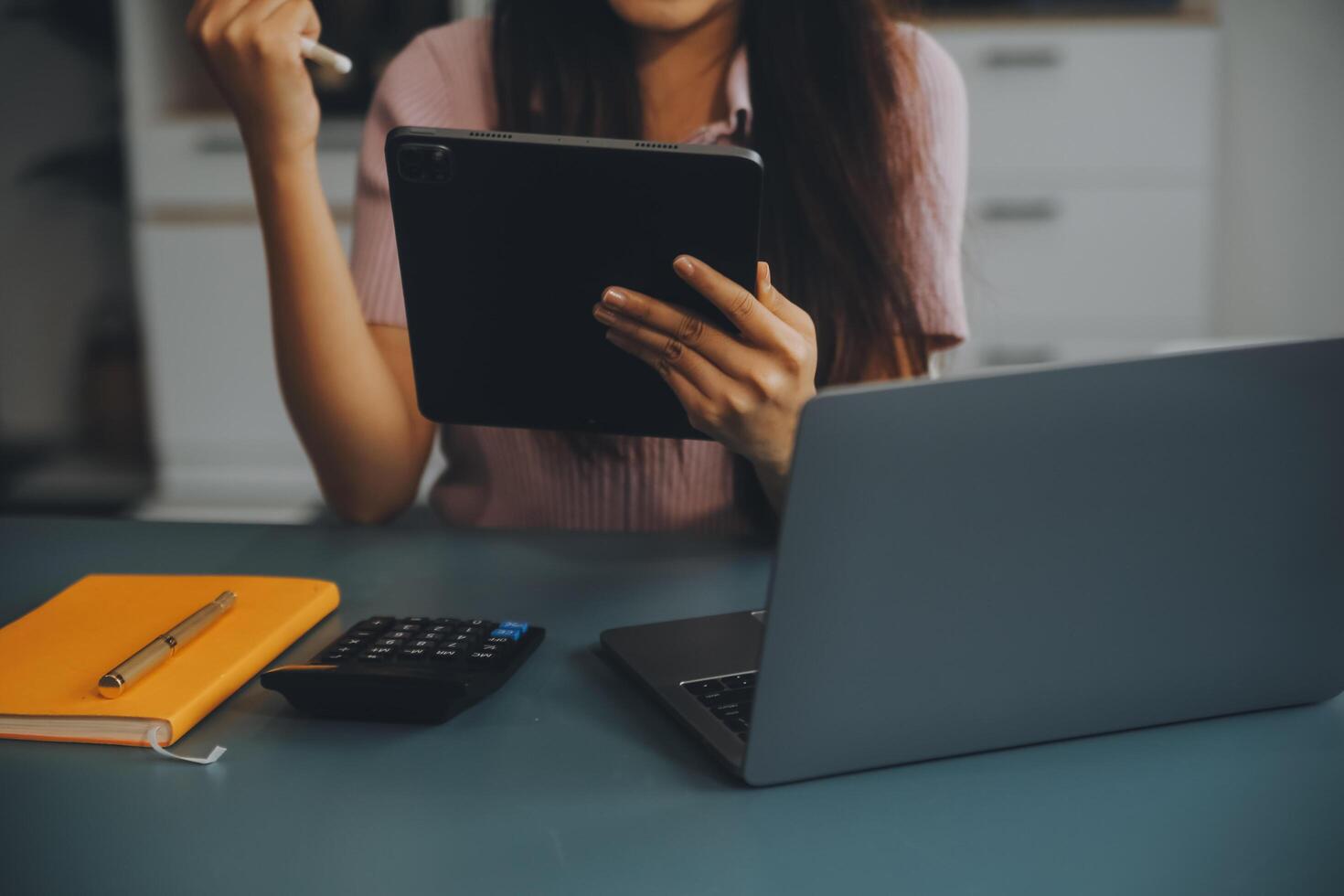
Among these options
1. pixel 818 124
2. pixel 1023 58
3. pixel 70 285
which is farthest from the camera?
pixel 70 285

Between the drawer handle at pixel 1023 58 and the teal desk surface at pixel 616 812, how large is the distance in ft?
6.14

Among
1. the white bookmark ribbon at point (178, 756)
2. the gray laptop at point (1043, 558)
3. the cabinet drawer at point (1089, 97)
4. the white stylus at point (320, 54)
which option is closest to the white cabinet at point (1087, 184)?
the cabinet drawer at point (1089, 97)

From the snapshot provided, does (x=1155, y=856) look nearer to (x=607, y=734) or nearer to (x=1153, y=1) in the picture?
(x=607, y=734)

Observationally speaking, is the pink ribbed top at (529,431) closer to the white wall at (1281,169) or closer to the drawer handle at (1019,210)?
the drawer handle at (1019,210)

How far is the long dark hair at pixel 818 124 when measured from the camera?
1.12 m

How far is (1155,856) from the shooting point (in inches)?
20.6

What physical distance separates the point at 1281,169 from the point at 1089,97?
0.42 metres

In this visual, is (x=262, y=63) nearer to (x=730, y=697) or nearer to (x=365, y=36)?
(x=730, y=697)

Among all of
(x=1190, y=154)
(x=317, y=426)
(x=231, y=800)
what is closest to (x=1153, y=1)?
(x=1190, y=154)

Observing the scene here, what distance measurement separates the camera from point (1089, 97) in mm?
2328

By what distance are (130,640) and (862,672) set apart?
41 centimetres

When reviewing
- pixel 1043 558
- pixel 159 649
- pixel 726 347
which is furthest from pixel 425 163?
pixel 1043 558

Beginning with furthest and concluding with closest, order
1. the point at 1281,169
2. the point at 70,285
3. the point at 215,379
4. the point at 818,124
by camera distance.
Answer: the point at 70,285, the point at 215,379, the point at 1281,169, the point at 818,124

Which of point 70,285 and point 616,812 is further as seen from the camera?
point 70,285
